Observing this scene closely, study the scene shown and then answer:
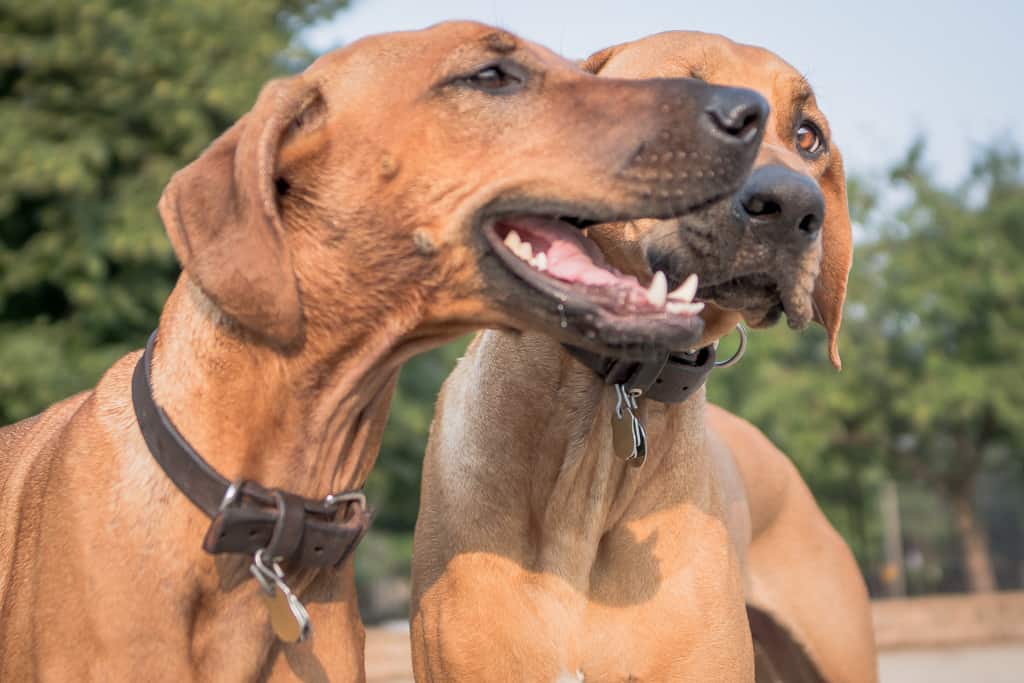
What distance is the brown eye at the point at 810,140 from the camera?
192 inches

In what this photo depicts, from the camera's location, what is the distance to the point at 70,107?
689 inches

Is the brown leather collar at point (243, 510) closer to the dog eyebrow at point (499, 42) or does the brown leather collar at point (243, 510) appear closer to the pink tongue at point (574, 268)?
the pink tongue at point (574, 268)

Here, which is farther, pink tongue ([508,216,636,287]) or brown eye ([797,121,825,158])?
brown eye ([797,121,825,158])

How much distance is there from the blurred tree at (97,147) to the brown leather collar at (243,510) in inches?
511

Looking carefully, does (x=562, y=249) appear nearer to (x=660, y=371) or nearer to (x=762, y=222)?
(x=762, y=222)

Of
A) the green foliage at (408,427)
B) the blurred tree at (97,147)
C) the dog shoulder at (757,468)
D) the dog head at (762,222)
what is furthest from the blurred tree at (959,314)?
the dog head at (762,222)

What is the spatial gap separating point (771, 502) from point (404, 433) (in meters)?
15.0

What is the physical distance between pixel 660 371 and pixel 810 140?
1.19m

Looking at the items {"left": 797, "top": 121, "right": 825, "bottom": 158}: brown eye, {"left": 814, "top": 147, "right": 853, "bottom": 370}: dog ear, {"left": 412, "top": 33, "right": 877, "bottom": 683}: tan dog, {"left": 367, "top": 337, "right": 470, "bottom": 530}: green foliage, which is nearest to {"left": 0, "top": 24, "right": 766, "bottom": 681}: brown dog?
{"left": 412, "top": 33, "right": 877, "bottom": 683}: tan dog

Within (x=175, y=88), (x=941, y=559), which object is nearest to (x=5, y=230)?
(x=175, y=88)

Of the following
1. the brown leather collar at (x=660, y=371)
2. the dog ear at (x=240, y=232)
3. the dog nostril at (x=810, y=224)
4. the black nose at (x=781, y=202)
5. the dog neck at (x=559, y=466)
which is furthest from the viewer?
the dog neck at (x=559, y=466)

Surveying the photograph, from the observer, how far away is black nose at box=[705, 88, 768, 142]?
3.52m

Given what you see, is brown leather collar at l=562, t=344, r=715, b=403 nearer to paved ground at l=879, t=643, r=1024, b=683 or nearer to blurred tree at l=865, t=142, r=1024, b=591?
paved ground at l=879, t=643, r=1024, b=683

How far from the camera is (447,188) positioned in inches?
143
